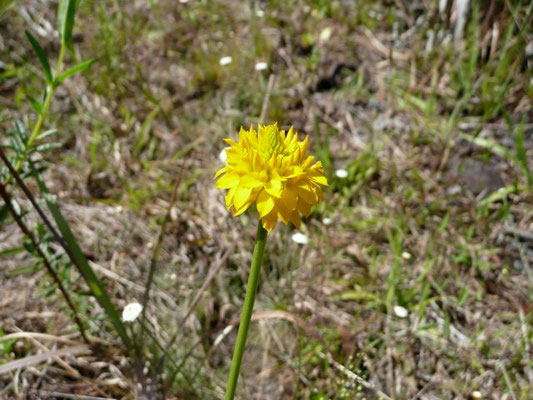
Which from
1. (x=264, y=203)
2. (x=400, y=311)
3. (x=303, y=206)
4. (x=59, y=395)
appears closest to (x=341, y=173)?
(x=400, y=311)

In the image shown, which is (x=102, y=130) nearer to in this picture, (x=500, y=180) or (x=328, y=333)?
(x=328, y=333)

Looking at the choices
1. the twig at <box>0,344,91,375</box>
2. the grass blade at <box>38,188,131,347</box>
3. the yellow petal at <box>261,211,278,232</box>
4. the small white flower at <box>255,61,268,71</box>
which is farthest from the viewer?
the small white flower at <box>255,61,268,71</box>

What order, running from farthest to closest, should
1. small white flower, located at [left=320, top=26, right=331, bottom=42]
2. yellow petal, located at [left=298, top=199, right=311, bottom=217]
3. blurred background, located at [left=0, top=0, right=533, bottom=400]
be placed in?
small white flower, located at [left=320, top=26, right=331, bottom=42] → blurred background, located at [left=0, top=0, right=533, bottom=400] → yellow petal, located at [left=298, top=199, right=311, bottom=217]

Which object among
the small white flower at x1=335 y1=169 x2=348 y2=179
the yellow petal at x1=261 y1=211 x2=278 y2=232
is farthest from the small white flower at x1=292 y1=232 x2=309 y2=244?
the yellow petal at x1=261 y1=211 x2=278 y2=232

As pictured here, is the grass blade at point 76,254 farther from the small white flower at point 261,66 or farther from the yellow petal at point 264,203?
the small white flower at point 261,66

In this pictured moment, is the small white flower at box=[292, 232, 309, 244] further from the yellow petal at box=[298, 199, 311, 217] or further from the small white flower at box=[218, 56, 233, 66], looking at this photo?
the small white flower at box=[218, 56, 233, 66]

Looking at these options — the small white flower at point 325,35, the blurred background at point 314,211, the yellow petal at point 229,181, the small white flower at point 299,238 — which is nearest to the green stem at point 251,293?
the yellow petal at point 229,181

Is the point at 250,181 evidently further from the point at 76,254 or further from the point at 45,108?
the point at 45,108

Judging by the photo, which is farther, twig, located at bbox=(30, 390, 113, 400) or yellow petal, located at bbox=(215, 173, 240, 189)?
twig, located at bbox=(30, 390, 113, 400)
